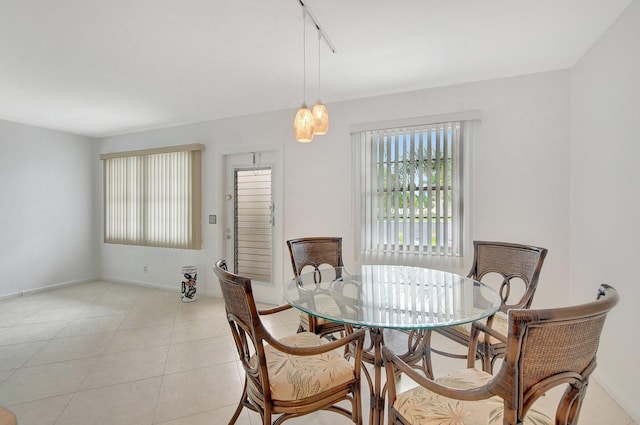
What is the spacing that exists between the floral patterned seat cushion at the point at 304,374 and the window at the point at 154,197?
323cm

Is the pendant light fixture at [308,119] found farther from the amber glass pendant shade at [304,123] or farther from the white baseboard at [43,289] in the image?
A: the white baseboard at [43,289]

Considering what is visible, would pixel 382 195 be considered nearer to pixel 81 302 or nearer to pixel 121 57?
pixel 121 57

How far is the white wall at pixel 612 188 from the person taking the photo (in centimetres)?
178

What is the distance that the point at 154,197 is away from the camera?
459 centimetres

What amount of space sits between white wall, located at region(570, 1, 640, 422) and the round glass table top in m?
0.93

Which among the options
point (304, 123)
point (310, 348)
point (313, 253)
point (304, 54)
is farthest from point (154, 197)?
point (310, 348)

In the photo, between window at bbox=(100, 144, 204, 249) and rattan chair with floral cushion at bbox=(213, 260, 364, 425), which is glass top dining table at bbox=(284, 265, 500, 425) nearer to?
rattan chair with floral cushion at bbox=(213, 260, 364, 425)

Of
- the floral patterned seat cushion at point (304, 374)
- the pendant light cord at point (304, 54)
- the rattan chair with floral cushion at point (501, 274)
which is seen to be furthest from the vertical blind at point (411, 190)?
the floral patterned seat cushion at point (304, 374)

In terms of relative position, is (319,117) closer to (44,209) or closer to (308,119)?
(308,119)

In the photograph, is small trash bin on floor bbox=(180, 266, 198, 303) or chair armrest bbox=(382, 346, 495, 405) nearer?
chair armrest bbox=(382, 346, 495, 405)

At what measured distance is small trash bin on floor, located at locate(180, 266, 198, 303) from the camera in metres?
3.94

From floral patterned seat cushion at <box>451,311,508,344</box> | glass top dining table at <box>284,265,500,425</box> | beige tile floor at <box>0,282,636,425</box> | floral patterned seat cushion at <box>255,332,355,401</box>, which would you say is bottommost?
beige tile floor at <box>0,282,636,425</box>

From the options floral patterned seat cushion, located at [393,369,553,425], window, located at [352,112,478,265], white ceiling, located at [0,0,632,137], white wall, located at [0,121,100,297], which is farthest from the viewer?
white wall, located at [0,121,100,297]

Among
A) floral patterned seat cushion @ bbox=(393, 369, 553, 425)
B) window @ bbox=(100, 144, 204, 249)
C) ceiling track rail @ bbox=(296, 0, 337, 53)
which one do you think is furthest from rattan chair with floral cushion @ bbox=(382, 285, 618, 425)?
window @ bbox=(100, 144, 204, 249)
